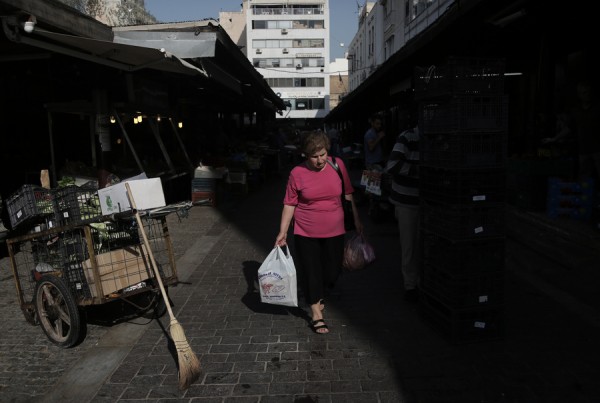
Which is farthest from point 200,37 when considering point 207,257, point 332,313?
point 332,313

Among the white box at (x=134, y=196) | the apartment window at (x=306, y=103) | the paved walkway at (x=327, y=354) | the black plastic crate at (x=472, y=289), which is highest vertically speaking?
the apartment window at (x=306, y=103)

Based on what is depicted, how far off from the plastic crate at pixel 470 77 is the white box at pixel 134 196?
2456 mm

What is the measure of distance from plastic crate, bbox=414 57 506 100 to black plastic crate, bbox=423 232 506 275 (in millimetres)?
1153

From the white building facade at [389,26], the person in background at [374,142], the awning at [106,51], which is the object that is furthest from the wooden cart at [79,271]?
the white building facade at [389,26]

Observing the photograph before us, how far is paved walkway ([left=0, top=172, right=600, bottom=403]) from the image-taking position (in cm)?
331

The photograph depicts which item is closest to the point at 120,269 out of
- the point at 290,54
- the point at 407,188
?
the point at 407,188

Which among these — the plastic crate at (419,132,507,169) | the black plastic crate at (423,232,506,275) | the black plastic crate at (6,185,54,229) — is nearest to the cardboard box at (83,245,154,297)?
the black plastic crate at (6,185,54,229)

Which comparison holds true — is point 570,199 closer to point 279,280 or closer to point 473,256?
point 473,256

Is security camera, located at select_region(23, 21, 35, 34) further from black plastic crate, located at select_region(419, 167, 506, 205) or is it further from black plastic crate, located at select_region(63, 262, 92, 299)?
black plastic crate, located at select_region(419, 167, 506, 205)

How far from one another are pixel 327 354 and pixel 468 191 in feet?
5.53

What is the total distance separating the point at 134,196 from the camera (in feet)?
13.4

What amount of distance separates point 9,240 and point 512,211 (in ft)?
21.7

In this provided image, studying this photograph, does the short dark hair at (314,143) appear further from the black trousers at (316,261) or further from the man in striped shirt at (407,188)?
the man in striped shirt at (407,188)

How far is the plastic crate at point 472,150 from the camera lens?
146 inches
